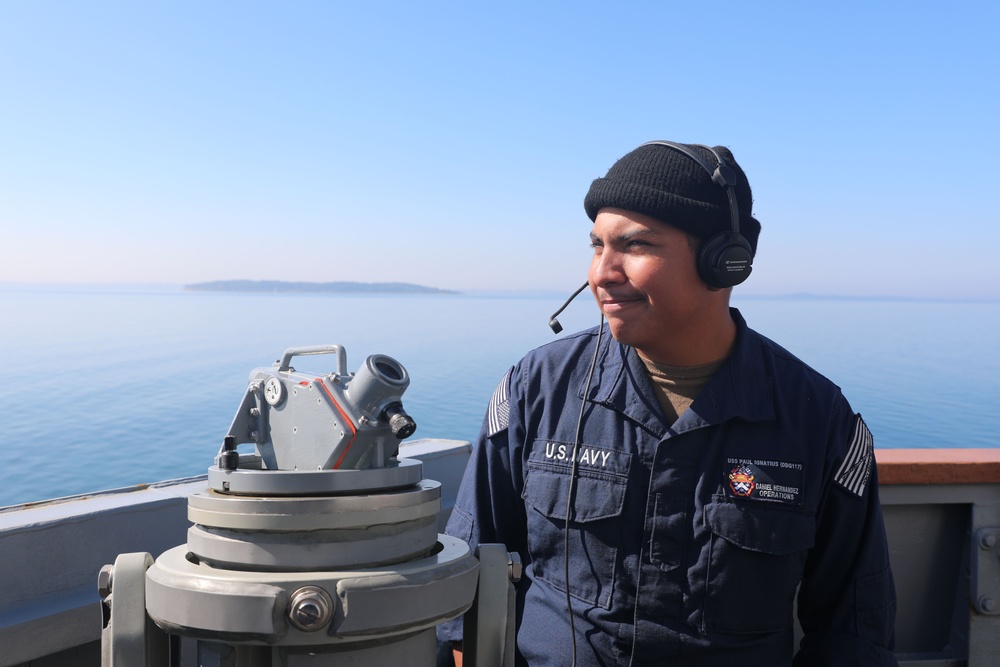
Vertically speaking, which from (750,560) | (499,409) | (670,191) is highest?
(670,191)

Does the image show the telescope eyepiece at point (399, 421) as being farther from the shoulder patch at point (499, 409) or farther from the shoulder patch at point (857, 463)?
the shoulder patch at point (857, 463)

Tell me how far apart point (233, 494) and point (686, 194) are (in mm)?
1050

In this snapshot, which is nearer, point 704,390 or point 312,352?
point 312,352

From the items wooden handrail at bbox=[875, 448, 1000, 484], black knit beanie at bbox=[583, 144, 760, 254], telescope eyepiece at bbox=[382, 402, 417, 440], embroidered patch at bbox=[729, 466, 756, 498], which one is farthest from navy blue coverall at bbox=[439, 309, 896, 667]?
wooden handrail at bbox=[875, 448, 1000, 484]

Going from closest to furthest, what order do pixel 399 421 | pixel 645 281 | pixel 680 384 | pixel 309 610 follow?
pixel 309 610 → pixel 399 421 → pixel 645 281 → pixel 680 384

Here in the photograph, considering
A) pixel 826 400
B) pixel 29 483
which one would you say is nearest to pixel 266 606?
pixel 826 400

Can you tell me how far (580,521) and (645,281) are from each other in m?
0.51

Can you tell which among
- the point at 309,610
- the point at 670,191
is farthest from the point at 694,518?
the point at 309,610

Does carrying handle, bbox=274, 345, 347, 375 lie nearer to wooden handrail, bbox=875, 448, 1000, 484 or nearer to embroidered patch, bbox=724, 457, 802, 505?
embroidered patch, bbox=724, 457, 802, 505

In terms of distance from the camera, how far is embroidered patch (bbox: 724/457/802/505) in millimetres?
1657

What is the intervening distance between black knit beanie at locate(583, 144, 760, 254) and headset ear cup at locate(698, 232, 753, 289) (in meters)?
0.03

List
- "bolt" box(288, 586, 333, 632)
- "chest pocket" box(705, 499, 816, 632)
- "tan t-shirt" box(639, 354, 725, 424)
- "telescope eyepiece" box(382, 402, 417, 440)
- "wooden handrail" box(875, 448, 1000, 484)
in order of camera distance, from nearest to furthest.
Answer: "bolt" box(288, 586, 333, 632) → "telescope eyepiece" box(382, 402, 417, 440) → "chest pocket" box(705, 499, 816, 632) → "tan t-shirt" box(639, 354, 725, 424) → "wooden handrail" box(875, 448, 1000, 484)

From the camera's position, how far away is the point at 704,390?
172cm

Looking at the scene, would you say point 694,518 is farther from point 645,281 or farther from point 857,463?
point 645,281
